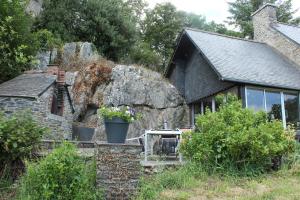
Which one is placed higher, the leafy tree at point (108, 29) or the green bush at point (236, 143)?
the leafy tree at point (108, 29)

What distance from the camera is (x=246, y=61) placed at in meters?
12.9

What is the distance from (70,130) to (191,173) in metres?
7.96

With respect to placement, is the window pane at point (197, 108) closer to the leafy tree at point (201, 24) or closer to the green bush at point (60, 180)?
the green bush at point (60, 180)

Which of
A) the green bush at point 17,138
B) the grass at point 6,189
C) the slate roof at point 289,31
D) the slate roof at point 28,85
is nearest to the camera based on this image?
the grass at point 6,189

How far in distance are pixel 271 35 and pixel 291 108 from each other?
192 inches

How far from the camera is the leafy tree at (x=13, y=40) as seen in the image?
11844 millimetres

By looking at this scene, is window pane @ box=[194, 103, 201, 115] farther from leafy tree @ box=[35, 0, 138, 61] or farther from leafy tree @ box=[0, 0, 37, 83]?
leafy tree @ box=[0, 0, 37, 83]

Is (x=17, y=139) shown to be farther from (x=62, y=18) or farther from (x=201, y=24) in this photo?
(x=201, y=24)

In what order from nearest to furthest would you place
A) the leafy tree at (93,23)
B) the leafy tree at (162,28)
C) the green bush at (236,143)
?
the green bush at (236,143), the leafy tree at (93,23), the leafy tree at (162,28)

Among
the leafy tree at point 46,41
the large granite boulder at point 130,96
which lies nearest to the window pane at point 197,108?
the large granite boulder at point 130,96

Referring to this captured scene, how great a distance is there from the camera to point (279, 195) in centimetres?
520

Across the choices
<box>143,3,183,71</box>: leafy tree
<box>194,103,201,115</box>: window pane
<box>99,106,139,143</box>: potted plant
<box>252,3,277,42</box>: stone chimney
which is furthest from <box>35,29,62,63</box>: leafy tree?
<box>99,106,139,143</box>: potted plant

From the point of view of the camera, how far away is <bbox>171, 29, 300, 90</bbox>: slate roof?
11289 mm

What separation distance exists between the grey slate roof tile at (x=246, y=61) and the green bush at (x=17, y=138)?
21.6ft
